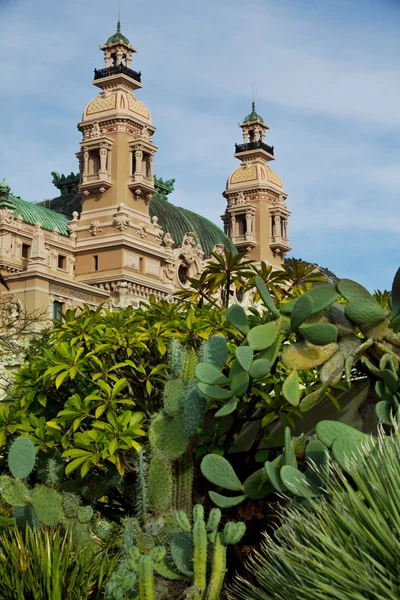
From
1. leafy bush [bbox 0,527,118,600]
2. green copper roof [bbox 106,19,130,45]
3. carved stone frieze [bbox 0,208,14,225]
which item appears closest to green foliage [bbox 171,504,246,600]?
leafy bush [bbox 0,527,118,600]

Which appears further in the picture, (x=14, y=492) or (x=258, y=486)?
(x=14, y=492)

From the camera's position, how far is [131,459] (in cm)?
1034

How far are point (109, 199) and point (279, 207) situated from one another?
1957 centimetres

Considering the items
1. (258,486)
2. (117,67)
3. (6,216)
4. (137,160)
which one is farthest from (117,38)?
(258,486)

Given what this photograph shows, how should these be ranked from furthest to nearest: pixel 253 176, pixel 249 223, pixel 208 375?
1. pixel 253 176
2. pixel 249 223
3. pixel 208 375

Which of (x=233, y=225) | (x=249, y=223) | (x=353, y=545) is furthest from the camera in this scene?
(x=233, y=225)

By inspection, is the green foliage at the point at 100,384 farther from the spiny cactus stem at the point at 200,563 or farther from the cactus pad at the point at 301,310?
the cactus pad at the point at 301,310

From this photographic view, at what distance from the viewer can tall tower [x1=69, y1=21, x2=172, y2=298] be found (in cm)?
5397

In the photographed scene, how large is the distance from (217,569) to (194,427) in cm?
138

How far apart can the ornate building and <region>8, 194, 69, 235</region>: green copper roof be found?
8 centimetres

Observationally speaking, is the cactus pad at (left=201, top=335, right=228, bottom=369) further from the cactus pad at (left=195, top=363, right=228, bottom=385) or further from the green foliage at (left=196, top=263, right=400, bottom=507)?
the cactus pad at (left=195, top=363, right=228, bottom=385)

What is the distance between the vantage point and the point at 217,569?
301 inches

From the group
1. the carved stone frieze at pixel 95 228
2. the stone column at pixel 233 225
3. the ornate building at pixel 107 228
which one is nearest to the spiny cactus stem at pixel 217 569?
the ornate building at pixel 107 228

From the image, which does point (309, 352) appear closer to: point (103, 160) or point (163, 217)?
point (103, 160)
